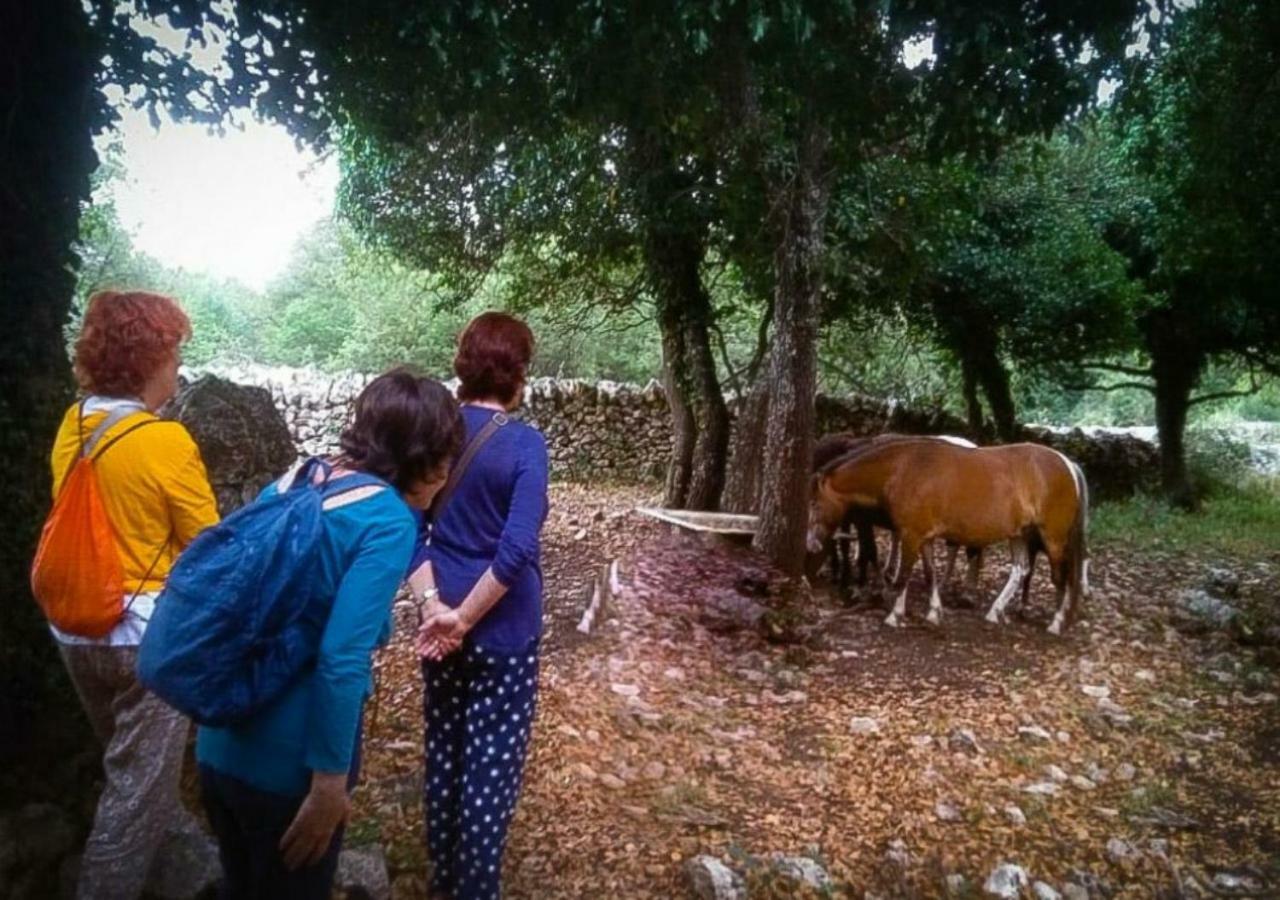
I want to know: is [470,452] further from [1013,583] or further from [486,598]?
[1013,583]

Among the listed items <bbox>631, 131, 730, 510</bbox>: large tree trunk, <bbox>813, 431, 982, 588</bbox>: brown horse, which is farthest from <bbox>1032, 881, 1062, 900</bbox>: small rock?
<bbox>631, 131, 730, 510</bbox>: large tree trunk

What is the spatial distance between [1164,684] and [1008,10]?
422 cm

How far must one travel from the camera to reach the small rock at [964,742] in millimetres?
4586

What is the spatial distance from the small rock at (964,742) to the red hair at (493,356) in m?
3.24

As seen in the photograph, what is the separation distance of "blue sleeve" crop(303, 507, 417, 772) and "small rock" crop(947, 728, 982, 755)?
12.2 feet

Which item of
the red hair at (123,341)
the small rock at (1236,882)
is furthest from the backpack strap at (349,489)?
the small rock at (1236,882)

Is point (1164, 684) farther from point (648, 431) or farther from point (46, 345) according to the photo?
point (648, 431)

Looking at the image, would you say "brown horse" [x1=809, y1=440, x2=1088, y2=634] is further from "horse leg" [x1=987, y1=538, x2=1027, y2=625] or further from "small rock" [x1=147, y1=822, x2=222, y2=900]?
"small rock" [x1=147, y1=822, x2=222, y2=900]

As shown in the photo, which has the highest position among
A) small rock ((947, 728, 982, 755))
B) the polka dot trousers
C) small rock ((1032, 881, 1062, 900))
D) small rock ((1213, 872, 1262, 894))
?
the polka dot trousers

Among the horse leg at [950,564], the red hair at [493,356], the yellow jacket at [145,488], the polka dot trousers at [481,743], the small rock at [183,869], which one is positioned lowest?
the horse leg at [950,564]

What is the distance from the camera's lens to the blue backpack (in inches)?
63.1

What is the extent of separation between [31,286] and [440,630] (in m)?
1.92

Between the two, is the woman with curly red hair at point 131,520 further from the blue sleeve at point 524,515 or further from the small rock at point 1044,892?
the small rock at point 1044,892

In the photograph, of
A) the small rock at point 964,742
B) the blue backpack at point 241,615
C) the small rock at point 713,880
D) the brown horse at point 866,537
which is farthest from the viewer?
the brown horse at point 866,537
